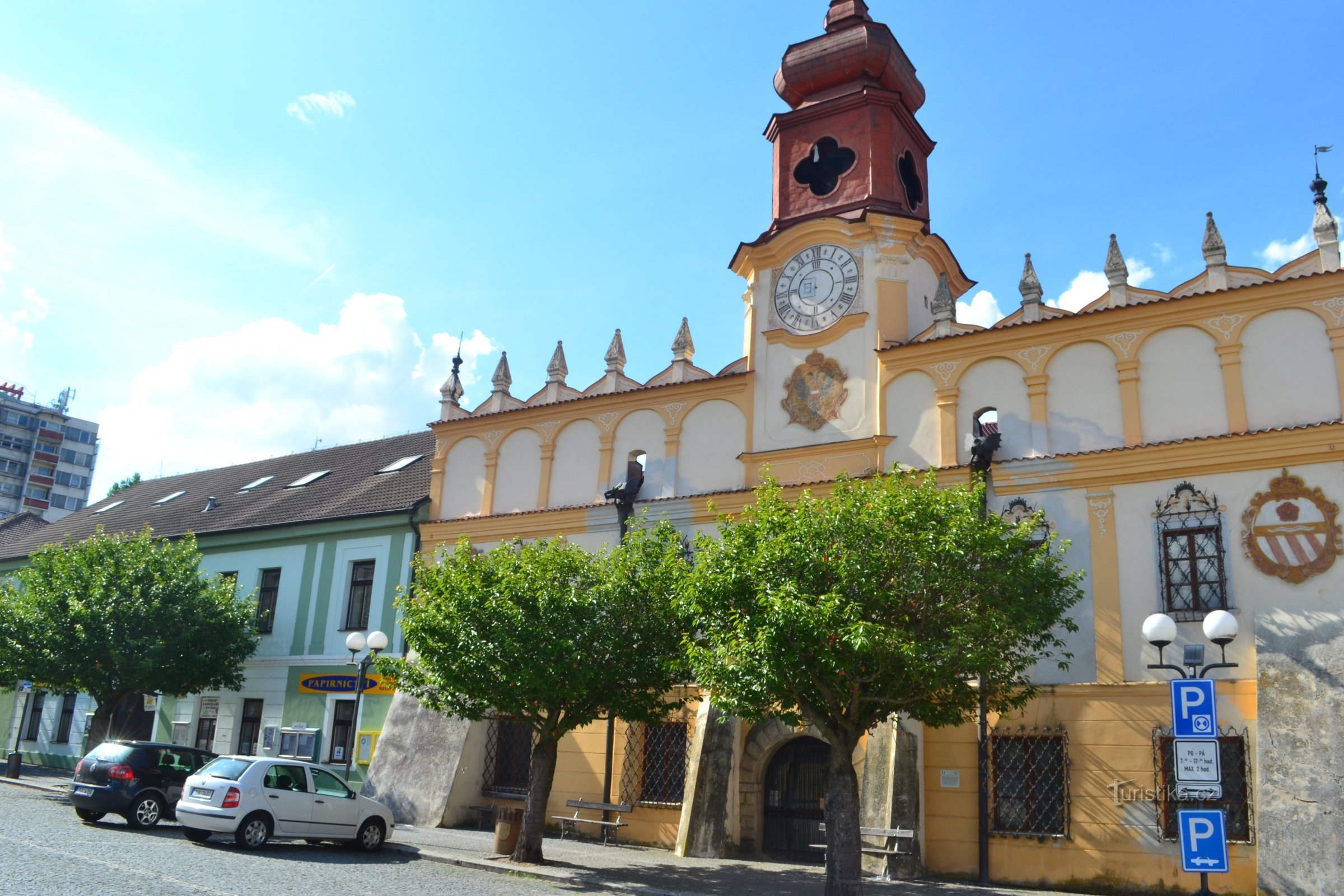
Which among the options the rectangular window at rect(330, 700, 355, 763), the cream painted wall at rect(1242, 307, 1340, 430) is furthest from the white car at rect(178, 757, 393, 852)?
the cream painted wall at rect(1242, 307, 1340, 430)

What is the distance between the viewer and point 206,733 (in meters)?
28.9

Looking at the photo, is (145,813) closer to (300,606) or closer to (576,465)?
(300,606)

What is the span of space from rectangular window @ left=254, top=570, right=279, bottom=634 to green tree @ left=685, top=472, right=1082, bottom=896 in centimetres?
1763

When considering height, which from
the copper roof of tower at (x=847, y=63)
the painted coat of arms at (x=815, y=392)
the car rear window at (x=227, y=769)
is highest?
the copper roof of tower at (x=847, y=63)

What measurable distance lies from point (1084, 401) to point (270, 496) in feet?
79.4

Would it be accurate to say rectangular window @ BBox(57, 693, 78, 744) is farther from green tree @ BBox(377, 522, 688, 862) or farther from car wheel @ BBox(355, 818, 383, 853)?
green tree @ BBox(377, 522, 688, 862)

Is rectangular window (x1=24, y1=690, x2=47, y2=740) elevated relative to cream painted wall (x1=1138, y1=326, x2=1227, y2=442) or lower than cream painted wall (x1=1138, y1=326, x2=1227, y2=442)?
lower

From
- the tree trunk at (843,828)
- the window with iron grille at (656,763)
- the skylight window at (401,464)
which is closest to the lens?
the tree trunk at (843,828)

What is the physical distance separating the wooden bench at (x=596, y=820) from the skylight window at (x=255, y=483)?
60.5ft

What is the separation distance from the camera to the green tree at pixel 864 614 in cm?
1352

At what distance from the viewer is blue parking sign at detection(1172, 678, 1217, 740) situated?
1027 cm

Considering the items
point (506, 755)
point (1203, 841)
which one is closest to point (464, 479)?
point (506, 755)

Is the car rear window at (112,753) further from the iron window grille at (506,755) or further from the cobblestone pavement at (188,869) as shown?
the iron window grille at (506,755)

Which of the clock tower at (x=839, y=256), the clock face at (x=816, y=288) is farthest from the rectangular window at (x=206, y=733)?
the clock face at (x=816, y=288)
